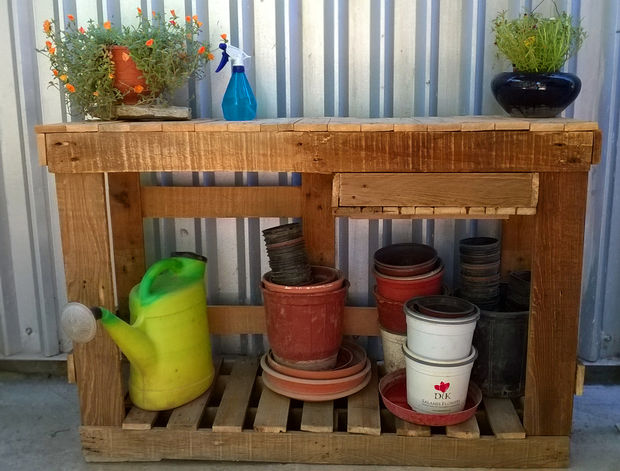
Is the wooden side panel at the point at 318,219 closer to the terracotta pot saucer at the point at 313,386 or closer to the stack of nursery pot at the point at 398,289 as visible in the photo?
the stack of nursery pot at the point at 398,289

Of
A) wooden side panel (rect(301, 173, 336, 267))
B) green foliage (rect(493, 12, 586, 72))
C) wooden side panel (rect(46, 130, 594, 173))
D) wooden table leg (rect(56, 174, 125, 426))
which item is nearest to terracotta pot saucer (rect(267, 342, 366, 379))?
wooden side panel (rect(301, 173, 336, 267))

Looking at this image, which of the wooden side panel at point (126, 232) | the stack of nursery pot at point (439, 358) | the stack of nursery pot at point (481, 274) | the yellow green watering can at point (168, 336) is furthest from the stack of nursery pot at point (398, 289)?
the wooden side panel at point (126, 232)

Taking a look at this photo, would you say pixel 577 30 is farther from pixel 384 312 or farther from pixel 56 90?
pixel 56 90

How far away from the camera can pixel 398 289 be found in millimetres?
2553

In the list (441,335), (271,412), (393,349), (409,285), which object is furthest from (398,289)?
(271,412)

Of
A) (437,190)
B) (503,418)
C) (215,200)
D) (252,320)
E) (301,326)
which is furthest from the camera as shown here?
(252,320)

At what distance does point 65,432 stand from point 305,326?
1.12m

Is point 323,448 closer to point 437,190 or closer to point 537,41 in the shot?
point 437,190

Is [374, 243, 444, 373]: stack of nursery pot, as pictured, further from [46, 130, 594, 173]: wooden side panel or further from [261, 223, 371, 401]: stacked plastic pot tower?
[46, 130, 594, 173]: wooden side panel

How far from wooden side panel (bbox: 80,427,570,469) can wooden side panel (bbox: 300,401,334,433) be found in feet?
0.08

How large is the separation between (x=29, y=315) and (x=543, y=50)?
2.60 meters

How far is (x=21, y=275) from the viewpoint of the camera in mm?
2965

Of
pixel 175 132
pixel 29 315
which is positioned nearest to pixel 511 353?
pixel 175 132

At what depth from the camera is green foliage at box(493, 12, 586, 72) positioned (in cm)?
230
